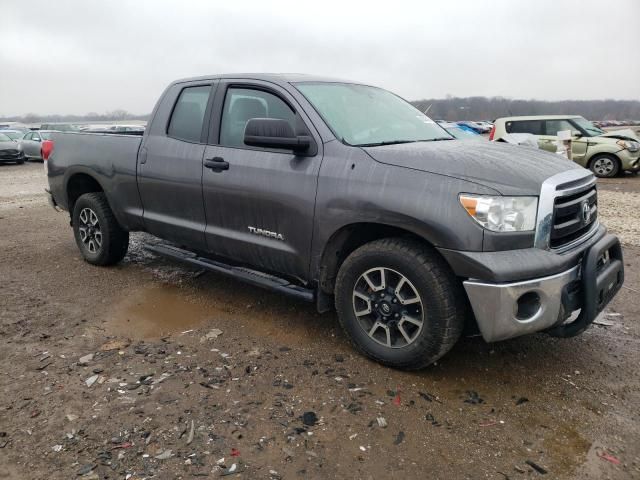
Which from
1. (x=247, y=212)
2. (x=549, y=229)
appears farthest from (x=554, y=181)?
(x=247, y=212)

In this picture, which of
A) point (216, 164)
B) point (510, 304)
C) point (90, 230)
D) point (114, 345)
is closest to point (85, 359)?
point (114, 345)

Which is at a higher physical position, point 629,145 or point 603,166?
point 629,145

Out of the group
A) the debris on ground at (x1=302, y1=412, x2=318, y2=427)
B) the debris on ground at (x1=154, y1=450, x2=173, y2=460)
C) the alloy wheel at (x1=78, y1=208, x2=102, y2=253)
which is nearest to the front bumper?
the debris on ground at (x1=302, y1=412, x2=318, y2=427)

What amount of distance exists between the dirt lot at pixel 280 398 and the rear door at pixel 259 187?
0.65 meters

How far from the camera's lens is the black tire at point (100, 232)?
209 inches

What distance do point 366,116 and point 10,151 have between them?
21137mm

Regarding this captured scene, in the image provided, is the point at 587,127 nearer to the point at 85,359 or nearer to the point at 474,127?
the point at 85,359

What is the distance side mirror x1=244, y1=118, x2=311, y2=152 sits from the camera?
11.2 feet

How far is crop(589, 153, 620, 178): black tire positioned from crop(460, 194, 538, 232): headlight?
1227 cm

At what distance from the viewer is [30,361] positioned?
350 centimetres

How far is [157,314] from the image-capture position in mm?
4340

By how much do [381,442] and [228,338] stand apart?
158 centimetres

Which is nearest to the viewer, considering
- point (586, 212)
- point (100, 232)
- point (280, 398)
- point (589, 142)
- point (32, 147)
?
point (280, 398)

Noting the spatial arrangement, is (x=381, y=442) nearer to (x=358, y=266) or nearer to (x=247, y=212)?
(x=358, y=266)
